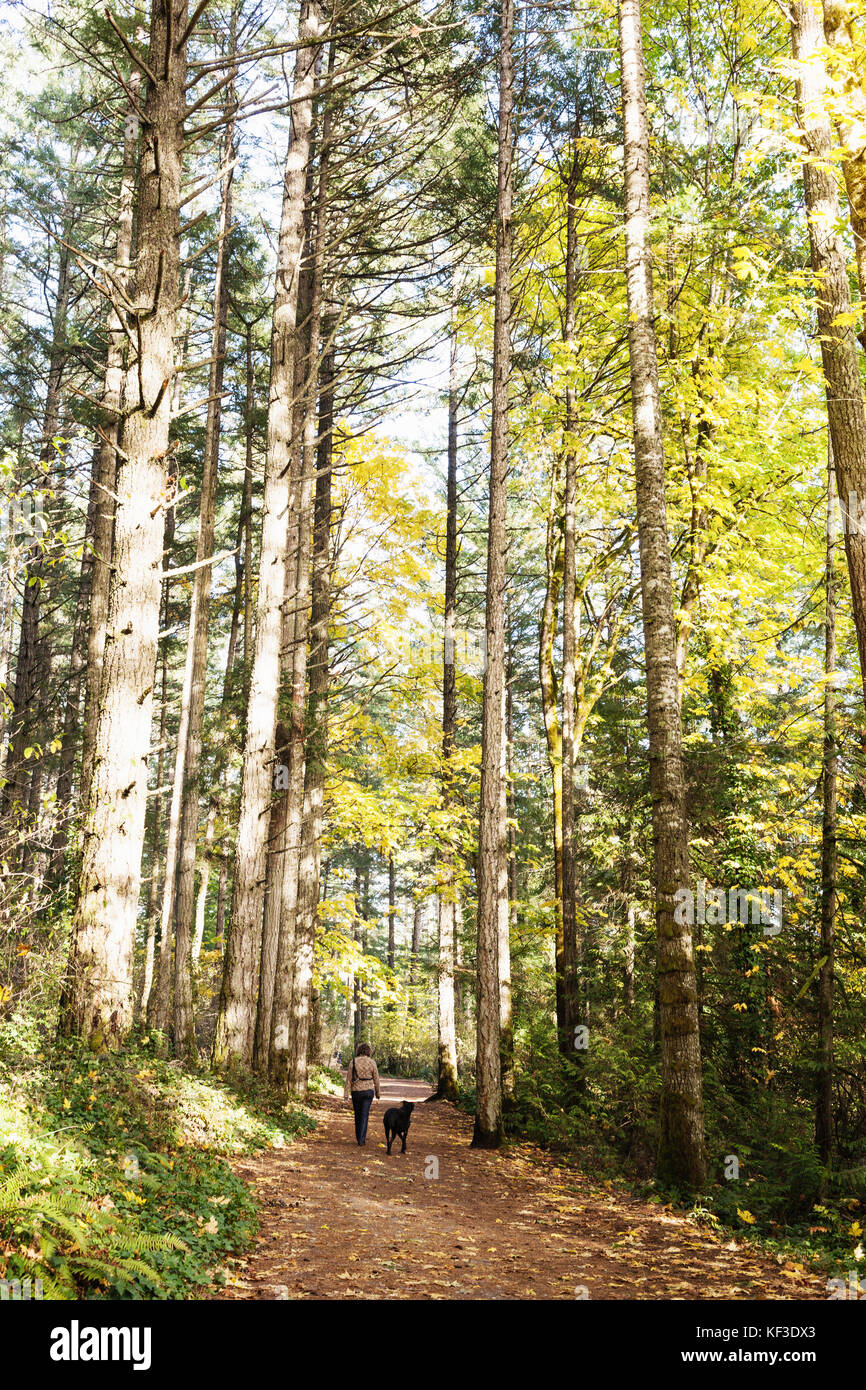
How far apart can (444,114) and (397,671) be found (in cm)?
1178

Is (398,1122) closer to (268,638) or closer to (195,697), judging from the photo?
(268,638)

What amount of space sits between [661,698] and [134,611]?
5256 mm

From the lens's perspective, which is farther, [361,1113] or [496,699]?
[496,699]

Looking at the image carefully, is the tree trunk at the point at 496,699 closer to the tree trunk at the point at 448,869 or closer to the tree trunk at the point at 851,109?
the tree trunk at the point at 448,869

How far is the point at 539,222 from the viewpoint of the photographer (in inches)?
595

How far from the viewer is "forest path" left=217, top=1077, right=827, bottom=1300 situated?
4902 millimetres

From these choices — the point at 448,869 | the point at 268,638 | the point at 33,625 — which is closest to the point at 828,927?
the point at 268,638

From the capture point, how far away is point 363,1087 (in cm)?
1149

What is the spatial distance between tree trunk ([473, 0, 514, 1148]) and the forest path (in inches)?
43.7

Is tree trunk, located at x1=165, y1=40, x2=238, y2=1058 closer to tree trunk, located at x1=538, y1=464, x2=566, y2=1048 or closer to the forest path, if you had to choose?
the forest path

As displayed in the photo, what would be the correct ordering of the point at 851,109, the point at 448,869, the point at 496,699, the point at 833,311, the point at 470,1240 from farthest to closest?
the point at 448,869 → the point at 496,699 → the point at 833,311 → the point at 851,109 → the point at 470,1240

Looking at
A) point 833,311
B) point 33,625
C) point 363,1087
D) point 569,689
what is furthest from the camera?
point 33,625

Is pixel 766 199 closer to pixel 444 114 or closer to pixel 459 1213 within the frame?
pixel 444 114

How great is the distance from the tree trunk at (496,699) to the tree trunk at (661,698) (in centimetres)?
288
